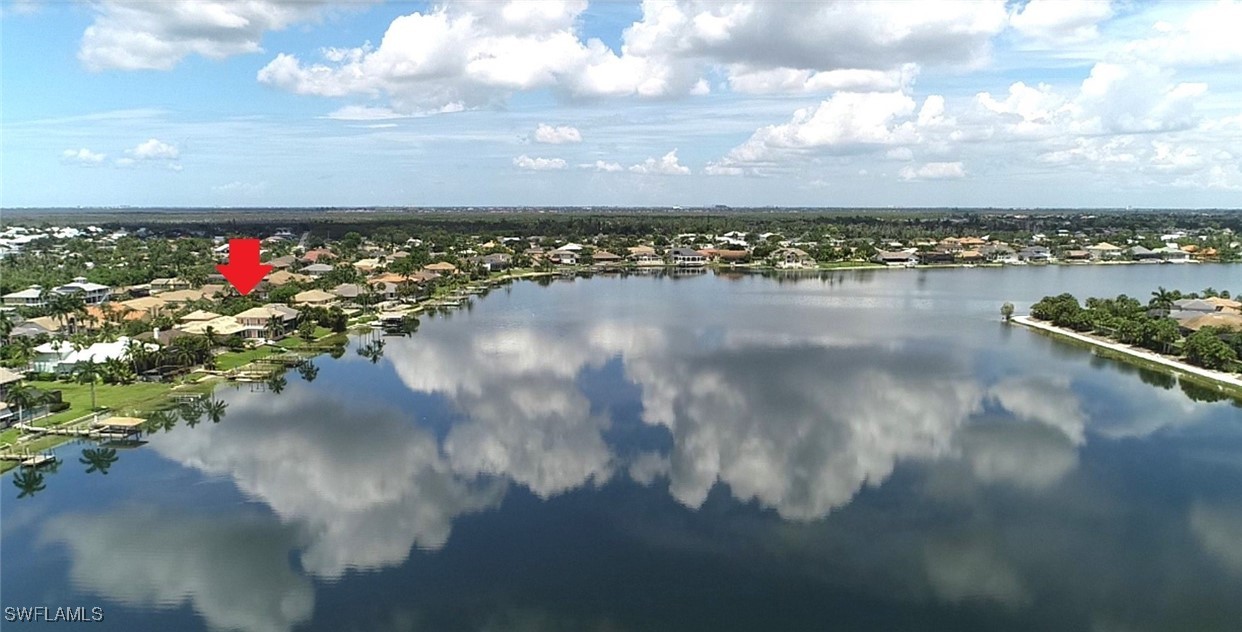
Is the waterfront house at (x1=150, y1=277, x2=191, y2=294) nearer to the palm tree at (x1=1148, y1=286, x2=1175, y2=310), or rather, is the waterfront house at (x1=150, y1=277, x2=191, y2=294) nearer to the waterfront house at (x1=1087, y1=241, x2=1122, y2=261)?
the palm tree at (x1=1148, y1=286, x2=1175, y2=310)

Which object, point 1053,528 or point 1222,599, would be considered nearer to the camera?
point 1222,599

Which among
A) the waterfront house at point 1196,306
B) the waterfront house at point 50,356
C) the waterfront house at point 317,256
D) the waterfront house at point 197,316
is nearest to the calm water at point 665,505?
the waterfront house at point 50,356

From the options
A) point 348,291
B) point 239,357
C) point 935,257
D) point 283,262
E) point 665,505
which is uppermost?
point 283,262

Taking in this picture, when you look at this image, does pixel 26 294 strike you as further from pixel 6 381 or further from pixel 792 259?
pixel 792 259

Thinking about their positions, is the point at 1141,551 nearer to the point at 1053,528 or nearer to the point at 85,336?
the point at 1053,528

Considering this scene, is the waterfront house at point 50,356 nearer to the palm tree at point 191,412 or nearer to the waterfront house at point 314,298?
the palm tree at point 191,412

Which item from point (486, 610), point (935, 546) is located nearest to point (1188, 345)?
point (935, 546)

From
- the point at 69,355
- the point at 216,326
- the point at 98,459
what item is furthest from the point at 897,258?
the point at 98,459

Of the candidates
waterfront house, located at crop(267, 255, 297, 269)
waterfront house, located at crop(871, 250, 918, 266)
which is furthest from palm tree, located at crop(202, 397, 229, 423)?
waterfront house, located at crop(871, 250, 918, 266)
